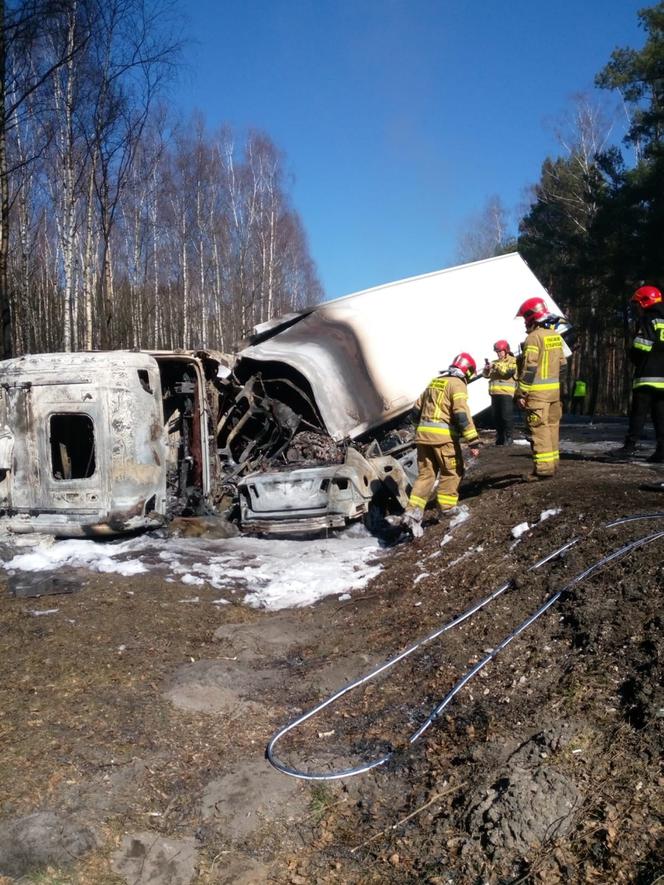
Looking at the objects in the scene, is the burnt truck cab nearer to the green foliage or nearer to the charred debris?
the charred debris

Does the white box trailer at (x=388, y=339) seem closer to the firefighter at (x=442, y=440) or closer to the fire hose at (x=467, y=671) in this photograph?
the firefighter at (x=442, y=440)

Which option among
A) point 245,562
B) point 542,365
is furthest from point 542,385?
point 245,562

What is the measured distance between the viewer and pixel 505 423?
10.1 m

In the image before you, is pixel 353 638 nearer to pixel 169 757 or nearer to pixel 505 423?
pixel 169 757

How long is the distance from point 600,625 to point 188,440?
15.6 feet

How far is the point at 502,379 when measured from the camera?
31.0ft

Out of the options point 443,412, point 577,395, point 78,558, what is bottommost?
point 78,558

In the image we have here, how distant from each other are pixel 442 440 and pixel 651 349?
2019 millimetres

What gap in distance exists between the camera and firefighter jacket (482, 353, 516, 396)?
9367 millimetres

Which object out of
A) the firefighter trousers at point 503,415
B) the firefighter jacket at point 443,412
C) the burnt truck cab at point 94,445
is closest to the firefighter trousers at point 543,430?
the firefighter jacket at point 443,412

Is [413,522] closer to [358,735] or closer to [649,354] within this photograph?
[649,354]

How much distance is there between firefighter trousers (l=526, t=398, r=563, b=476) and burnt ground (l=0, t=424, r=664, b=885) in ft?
3.65

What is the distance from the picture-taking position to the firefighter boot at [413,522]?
20.4 feet

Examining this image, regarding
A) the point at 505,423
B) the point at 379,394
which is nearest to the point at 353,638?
the point at 379,394
